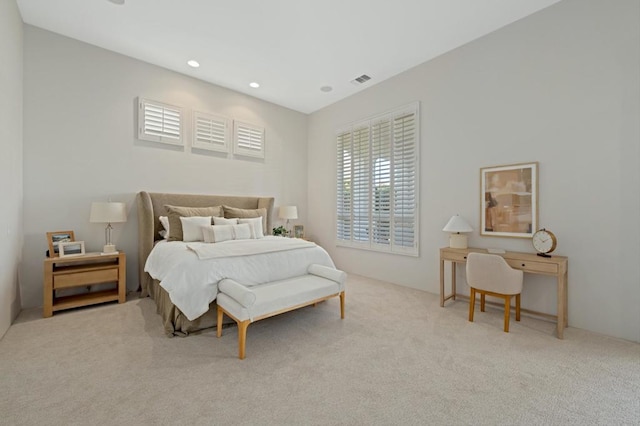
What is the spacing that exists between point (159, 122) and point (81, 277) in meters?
2.35

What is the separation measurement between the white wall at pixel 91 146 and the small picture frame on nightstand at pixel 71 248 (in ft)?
1.03

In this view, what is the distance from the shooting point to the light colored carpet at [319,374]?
158 centimetres

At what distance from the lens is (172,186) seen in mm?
4250

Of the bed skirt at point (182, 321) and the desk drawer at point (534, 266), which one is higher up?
the desk drawer at point (534, 266)

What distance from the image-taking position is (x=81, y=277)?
310cm

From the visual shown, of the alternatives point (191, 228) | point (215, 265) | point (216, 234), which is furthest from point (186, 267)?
point (191, 228)

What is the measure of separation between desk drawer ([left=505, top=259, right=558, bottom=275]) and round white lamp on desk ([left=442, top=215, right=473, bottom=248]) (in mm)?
553

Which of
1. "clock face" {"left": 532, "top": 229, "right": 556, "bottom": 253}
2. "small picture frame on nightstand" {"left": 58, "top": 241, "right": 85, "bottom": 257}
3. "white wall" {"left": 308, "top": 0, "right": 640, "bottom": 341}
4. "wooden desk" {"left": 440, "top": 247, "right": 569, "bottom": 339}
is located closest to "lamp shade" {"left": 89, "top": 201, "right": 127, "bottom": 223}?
"small picture frame on nightstand" {"left": 58, "top": 241, "right": 85, "bottom": 257}

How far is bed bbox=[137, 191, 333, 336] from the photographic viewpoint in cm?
249

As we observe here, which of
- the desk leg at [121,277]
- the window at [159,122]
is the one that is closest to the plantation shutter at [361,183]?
the window at [159,122]

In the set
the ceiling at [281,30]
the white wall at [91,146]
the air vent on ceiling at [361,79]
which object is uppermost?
the ceiling at [281,30]

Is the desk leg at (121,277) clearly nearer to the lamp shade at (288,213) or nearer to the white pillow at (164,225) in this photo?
the white pillow at (164,225)

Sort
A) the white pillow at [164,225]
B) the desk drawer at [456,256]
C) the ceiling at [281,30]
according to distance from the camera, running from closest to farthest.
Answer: the ceiling at [281,30] < the desk drawer at [456,256] < the white pillow at [164,225]

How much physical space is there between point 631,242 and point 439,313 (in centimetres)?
183
